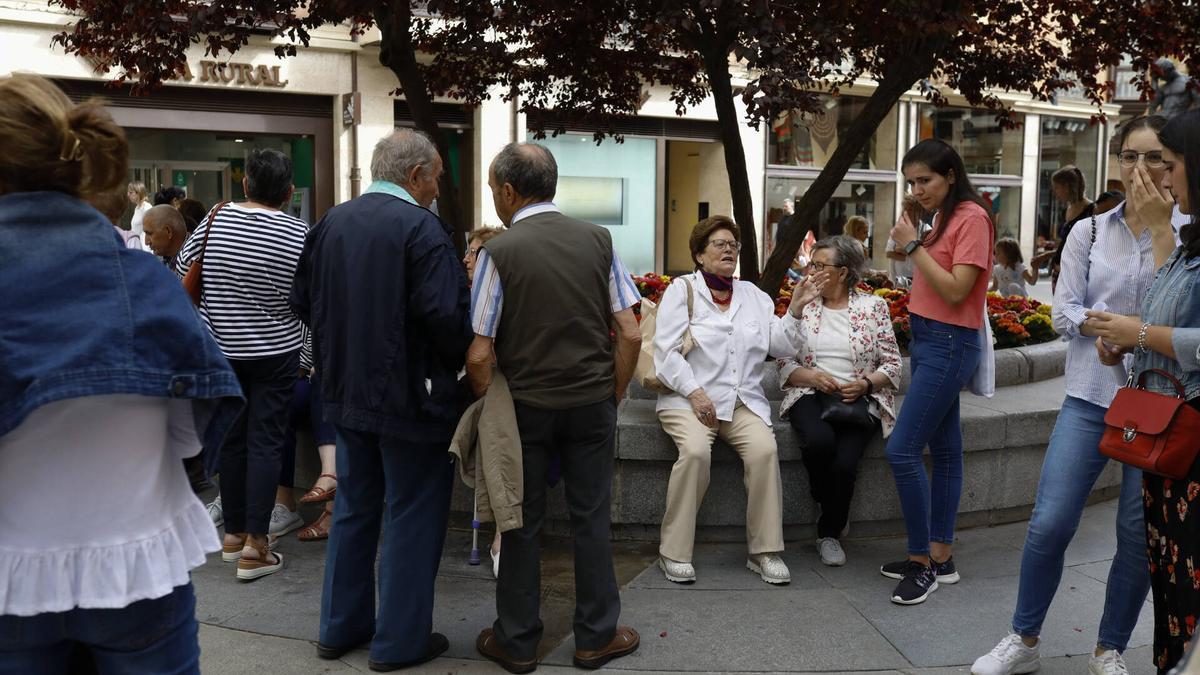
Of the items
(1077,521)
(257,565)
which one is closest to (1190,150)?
(1077,521)

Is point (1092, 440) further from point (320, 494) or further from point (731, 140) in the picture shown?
point (731, 140)

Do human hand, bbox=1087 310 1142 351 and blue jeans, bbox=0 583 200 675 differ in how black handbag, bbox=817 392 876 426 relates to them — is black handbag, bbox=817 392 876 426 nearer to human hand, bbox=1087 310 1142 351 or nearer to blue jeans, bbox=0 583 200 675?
human hand, bbox=1087 310 1142 351

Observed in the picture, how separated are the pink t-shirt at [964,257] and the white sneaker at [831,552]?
1259mm

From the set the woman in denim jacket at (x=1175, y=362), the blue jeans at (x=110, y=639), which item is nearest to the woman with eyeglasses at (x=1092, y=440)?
the woman in denim jacket at (x=1175, y=362)

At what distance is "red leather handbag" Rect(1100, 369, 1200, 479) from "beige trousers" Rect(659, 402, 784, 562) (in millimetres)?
2064

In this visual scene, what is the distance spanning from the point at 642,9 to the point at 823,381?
3.12 m

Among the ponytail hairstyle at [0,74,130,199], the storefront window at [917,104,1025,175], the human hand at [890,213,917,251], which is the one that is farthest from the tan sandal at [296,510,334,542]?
the storefront window at [917,104,1025,175]

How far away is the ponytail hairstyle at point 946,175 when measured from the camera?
458cm

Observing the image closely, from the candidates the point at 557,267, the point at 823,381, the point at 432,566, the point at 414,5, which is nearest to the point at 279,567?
the point at 432,566

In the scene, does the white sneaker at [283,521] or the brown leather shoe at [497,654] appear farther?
the white sneaker at [283,521]

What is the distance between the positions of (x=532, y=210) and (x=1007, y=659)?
7.85 ft

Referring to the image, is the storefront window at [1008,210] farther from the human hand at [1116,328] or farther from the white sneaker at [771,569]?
the human hand at [1116,328]

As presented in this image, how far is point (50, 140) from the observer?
79.7 inches

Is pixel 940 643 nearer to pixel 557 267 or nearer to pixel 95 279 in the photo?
pixel 557 267
